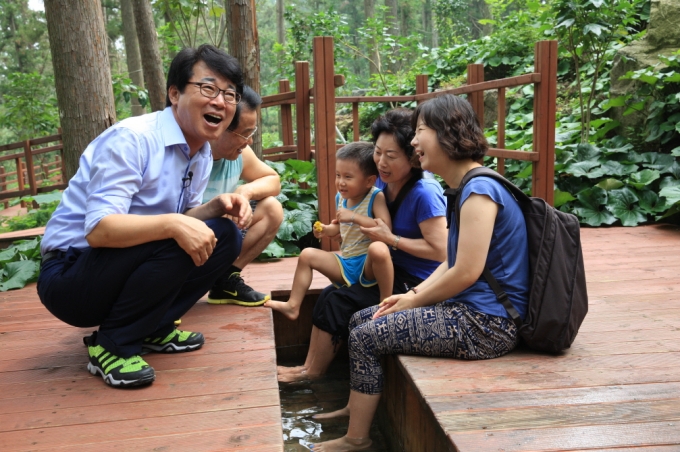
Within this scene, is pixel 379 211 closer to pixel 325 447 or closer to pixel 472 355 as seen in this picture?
pixel 472 355

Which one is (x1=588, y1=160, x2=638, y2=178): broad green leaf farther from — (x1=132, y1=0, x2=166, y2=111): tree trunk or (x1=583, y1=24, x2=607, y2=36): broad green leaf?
(x1=132, y1=0, x2=166, y2=111): tree trunk

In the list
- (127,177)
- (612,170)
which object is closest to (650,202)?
(612,170)

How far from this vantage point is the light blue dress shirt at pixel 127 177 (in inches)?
80.3

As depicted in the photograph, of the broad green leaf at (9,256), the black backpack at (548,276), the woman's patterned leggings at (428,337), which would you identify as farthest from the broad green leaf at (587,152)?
the broad green leaf at (9,256)

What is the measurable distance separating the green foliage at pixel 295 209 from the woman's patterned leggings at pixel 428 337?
2153 millimetres

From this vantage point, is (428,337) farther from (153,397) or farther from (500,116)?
(500,116)

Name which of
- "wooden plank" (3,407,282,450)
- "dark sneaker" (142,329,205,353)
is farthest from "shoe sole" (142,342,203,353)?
"wooden plank" (3,407,282,450)

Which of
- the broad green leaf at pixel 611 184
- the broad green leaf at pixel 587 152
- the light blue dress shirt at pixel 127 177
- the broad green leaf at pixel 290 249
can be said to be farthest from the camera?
the broad green leaf at pixel 587 152

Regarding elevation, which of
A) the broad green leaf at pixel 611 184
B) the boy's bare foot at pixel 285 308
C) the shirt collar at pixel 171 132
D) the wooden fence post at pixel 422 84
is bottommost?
the boy's bare foot at pixel 285 308

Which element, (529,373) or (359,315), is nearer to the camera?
(529,373)

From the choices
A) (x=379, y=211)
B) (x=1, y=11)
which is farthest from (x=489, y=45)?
(x=1, y=11)

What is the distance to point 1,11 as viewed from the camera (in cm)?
2150

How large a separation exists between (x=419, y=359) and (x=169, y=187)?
108cm

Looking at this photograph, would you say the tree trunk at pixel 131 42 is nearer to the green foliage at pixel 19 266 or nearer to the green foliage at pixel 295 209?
the green foliage at pixel 295 209
